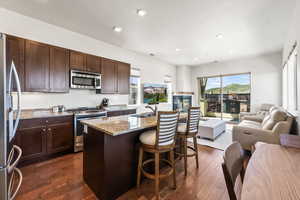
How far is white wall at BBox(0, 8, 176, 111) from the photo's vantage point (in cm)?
271

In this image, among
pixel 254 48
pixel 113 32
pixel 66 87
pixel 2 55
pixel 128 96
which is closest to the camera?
pixel 2 55

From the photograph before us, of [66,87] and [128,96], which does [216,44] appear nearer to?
[128,96]

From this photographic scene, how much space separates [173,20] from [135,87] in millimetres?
2861

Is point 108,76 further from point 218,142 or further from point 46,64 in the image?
point 218,142

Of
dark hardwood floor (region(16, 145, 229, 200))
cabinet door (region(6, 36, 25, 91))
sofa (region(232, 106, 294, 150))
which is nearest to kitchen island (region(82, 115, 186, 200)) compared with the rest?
dark hardwood floor (region(16, 145, 229, 200))

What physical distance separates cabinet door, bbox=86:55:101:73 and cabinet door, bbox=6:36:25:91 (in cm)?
125

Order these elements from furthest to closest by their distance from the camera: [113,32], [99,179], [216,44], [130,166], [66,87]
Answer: [216,44]
[113,32]
[66,87]
[130,166]
[99,179]

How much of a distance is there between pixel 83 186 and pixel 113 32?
11.0ft

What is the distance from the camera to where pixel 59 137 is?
279 centimetres

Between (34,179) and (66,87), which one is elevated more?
(66,87)

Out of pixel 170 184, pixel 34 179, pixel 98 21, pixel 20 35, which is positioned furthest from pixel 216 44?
pixel 34 179

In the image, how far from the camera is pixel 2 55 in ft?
3.18

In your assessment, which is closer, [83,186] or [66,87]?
[83,186]

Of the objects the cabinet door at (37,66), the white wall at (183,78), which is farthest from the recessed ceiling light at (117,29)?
the white wall at (183,78)
